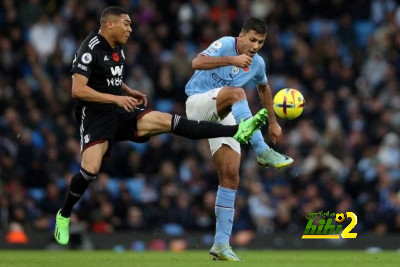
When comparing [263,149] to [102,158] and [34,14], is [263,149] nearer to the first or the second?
[102,158]

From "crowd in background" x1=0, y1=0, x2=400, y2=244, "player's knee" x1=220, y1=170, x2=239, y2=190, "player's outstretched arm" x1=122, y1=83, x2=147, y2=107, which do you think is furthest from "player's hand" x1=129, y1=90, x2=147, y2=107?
"crowd in background" x1=0, y1=0, x2=400, y2=244

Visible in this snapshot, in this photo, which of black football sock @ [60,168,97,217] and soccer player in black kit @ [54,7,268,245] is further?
black football sock @ [60,168,97,217]

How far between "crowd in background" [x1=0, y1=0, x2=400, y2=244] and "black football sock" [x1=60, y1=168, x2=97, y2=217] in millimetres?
5096

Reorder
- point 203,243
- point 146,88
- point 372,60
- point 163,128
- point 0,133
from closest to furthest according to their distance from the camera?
point 163,128
point 203,243
point 0,133
point 146,88
point 372,60

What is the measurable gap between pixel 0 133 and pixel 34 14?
316 cm

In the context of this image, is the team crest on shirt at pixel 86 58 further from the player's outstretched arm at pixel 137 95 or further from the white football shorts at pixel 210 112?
the white football shorts at pixel 210 112

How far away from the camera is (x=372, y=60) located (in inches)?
805

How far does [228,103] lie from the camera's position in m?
11.2

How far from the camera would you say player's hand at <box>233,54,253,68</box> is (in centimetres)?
1090

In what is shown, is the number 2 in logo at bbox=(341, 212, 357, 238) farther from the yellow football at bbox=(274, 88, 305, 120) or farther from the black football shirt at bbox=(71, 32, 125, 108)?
the black football shirt at bbox=(71, 32, 125, 108)

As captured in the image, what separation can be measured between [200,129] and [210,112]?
750 millimetres

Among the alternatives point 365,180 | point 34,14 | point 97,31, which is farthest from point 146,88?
point 97,31

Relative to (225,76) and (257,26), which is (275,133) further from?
(257,26)

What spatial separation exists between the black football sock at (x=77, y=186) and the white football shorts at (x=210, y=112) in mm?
1300
